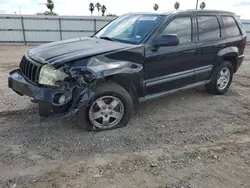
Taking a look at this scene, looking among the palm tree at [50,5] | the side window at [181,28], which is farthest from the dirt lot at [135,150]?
the palm tree at [50,5]

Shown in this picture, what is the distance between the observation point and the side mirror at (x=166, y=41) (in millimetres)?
3711

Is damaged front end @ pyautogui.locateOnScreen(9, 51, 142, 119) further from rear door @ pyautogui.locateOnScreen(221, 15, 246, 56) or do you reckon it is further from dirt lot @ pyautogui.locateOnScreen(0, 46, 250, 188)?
rear door @ pyautogui.locateOnScreen(221, 15, 246, 56)

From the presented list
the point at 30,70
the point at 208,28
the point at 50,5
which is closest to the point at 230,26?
the point at 208,28

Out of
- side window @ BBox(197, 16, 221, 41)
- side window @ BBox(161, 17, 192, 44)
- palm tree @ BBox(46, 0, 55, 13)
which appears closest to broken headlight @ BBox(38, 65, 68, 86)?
side window @ BBox(161, 17, 192, 44)

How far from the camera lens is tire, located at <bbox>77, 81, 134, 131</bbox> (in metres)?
3.37

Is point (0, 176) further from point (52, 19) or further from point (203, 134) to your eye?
point (52, 19)

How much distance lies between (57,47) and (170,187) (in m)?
2.64

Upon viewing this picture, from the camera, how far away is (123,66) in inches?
137

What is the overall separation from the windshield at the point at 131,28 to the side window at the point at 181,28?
0.79ft

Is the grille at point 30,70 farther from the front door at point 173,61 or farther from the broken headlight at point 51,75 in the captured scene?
the front door at point 173,61

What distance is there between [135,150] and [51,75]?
4.98 feet

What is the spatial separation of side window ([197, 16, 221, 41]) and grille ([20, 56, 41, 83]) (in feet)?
10.1

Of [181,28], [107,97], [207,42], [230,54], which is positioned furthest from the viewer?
[230,54]

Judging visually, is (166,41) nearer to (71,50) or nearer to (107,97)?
(107,97)
